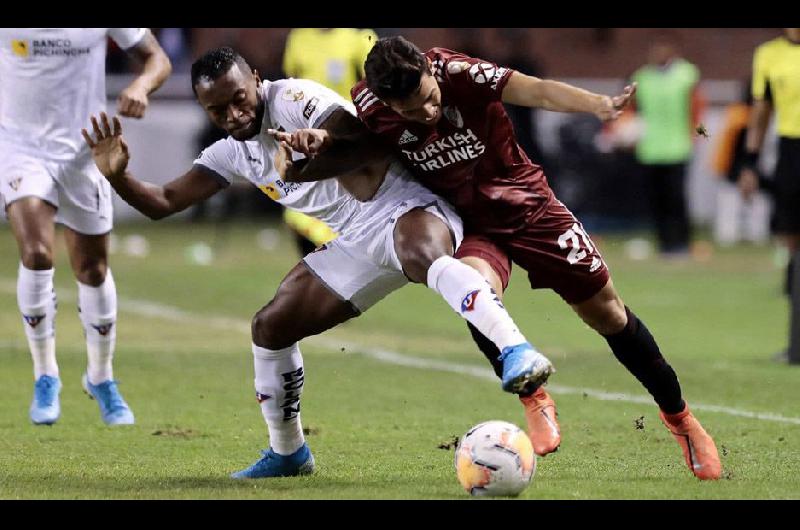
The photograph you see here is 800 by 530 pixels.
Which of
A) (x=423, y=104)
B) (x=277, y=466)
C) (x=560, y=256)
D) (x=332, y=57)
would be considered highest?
(x=423, y=104)

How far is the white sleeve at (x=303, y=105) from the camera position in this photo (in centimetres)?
652

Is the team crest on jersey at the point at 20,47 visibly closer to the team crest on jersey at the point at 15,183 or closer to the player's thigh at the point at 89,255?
the team crest on jersey at the point at 15,183

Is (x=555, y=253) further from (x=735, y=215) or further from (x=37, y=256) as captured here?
(x=735, y=215)

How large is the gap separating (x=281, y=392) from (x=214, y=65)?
55.1 inches

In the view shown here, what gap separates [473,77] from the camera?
639cm

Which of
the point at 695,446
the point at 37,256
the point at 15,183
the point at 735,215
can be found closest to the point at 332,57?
the point at 15,183

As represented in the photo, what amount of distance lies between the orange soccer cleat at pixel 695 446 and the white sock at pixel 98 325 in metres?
3.31

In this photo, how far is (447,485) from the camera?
250 inches

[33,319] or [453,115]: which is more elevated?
[453,115]

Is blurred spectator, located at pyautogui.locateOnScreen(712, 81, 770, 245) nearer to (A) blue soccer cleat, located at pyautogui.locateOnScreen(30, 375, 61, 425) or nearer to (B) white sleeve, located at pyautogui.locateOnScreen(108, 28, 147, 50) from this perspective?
(B) white sleeve, located at pyautogui.locateOnScreen(108, 28, 147, 50)

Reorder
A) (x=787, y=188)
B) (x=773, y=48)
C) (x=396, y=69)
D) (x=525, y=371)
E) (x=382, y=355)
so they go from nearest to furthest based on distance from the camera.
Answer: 1. (x=525, y=371)
2. (x=396, y=69)
3. (x=382, y=355)
4. (x=773, y=48)
5. (x=787, y=188)

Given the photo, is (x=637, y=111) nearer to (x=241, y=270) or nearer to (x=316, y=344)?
(x=241, y=270)

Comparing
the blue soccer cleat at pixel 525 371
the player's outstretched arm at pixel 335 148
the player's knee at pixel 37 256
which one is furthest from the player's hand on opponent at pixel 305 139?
the player's knee at pixel 37 256

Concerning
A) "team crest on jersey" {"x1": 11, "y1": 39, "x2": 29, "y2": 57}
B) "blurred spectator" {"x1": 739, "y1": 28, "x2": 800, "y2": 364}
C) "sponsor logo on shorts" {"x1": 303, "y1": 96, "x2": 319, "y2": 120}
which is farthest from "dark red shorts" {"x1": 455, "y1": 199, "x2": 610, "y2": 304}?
"blurred spectator" {"x1": 739, "y1": 28, "x2": 800, "y2": 364}
